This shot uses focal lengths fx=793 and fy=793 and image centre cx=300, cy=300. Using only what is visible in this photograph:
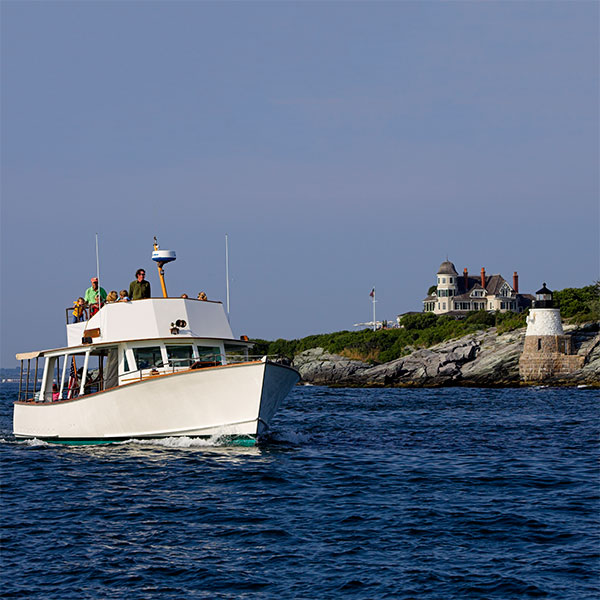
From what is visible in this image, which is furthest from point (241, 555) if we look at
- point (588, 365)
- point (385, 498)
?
point (588, 365)

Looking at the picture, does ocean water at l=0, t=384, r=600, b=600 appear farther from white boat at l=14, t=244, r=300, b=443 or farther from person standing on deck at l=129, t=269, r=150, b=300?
person standing on deck at l=129, t=269, r=150, b=300

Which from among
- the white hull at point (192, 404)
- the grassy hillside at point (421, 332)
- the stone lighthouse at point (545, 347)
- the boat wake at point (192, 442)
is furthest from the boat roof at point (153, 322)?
the grassy hillside at point (421, 332)

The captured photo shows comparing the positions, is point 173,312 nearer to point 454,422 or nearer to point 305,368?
point 454,422

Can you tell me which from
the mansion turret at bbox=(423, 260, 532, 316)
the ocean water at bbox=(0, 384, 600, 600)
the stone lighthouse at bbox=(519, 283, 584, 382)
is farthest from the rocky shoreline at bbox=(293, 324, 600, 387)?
the ocean water at bbox=(0, 384, 600, 600)

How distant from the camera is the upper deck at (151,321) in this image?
23.5 meters

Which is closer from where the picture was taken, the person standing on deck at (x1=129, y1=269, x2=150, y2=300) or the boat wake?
the boat wake

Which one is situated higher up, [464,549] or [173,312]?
[173,312]

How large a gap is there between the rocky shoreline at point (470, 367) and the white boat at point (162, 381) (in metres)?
46.1

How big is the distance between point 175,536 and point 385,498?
4721 mm

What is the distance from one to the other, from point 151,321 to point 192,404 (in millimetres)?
3168

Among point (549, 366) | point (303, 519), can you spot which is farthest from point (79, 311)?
point (549, 366)

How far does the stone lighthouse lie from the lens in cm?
6662

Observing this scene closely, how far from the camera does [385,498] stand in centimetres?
1639

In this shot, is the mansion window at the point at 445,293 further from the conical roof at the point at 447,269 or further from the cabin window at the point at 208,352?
the cabin window at the point at 208,352
